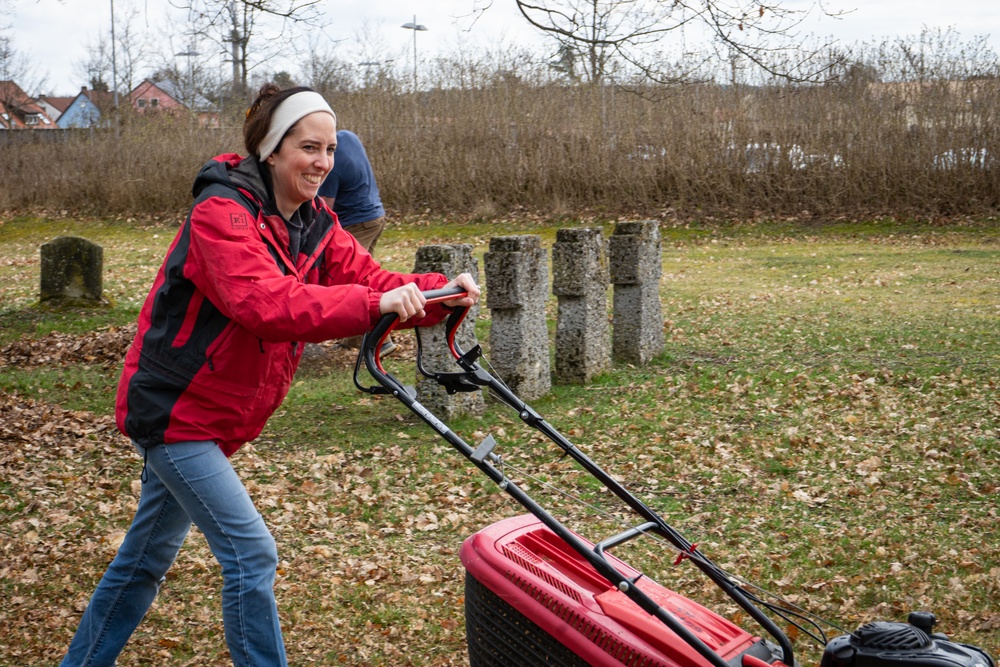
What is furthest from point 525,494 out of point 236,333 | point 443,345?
point 443,345

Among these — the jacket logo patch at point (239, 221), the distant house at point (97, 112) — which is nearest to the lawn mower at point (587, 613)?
the jacket logo patch at point (239, 221)

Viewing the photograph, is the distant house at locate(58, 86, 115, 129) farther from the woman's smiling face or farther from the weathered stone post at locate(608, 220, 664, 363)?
the woman's smiling face

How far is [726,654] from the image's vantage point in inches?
120

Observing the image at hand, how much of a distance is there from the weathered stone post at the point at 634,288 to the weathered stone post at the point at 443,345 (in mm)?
1941

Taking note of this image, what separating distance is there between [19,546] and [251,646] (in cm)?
307

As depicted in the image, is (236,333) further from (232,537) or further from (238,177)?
(232,537)

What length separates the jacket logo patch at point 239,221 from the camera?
10.2ft

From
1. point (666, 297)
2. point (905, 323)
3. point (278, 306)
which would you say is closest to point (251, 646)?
point (278, 306)

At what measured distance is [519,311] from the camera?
816 centimetres

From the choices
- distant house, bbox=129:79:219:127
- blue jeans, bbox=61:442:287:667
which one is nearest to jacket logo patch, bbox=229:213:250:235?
blue jeans, bbox=61:442:287:667

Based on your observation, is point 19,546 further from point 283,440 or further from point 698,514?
point 698,514

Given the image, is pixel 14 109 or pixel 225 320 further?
pixel 14 109

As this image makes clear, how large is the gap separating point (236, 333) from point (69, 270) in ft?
35.1

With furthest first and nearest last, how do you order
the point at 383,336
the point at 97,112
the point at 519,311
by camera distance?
the point at 97,112 → the point at 519,311 → the point at 383,336
